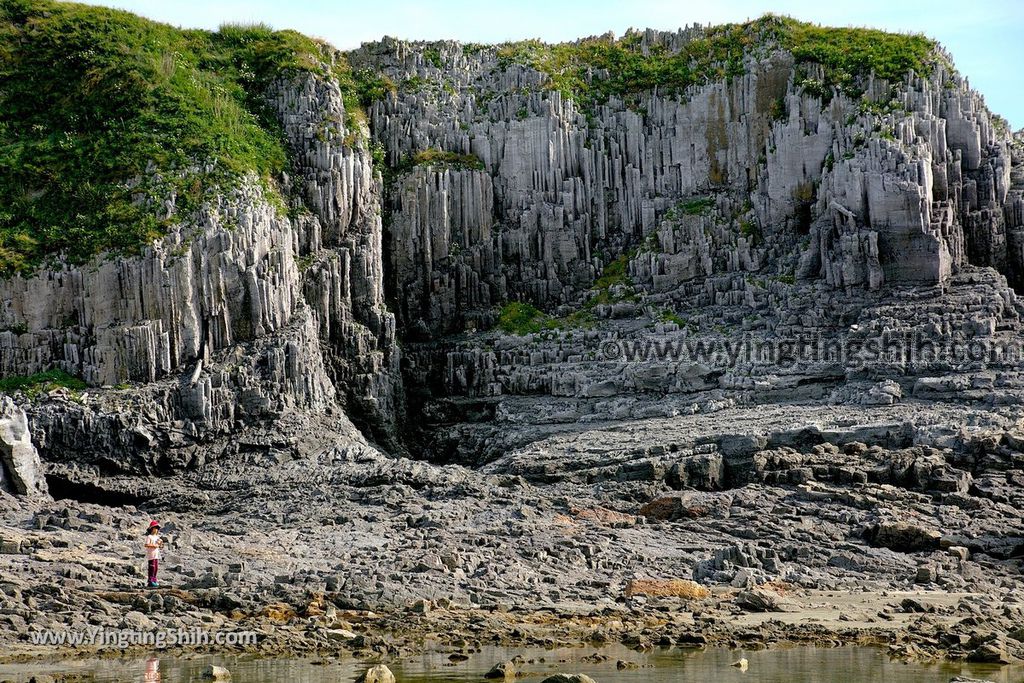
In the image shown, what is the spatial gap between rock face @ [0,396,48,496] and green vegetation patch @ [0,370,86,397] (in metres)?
2.56

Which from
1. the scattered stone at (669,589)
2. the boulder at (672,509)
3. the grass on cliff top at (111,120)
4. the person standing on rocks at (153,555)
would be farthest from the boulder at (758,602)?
the grass on cliff top at (111,120)

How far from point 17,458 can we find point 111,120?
47.9ft

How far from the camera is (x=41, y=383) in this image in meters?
52.0

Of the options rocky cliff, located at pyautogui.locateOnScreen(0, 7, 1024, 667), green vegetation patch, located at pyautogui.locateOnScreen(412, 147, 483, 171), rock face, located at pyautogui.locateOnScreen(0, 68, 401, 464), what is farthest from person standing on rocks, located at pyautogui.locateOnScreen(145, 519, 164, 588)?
green vegetation patch, located at pyautogui.locateOnScreen(412, 147, 483, 171)

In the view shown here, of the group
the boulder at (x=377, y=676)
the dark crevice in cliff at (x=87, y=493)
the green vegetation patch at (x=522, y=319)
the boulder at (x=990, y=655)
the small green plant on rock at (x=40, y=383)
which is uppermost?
the green vegetation patch at (x=522, y=319)

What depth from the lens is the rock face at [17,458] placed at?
157 feet

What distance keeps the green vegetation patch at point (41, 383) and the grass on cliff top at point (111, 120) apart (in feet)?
12.6

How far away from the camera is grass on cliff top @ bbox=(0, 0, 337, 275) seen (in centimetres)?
5503

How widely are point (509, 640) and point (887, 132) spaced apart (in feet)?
106

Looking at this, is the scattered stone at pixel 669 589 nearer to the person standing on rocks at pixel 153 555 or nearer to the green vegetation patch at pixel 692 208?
the person standing on rocks at pixel 153 555

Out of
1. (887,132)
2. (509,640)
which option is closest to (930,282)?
(887,132)

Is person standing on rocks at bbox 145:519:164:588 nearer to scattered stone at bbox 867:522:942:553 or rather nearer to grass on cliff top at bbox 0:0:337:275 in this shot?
scattered stone at bbox 867:522:942:553

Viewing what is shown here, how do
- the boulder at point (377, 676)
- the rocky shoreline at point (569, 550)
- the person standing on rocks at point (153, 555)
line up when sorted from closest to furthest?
the boulder at point (377, 676) → the rocky shoreline at point (569, 550) → the person standing on rocks at point (153, 555)

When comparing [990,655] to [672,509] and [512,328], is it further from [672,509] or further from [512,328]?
[512,328]
